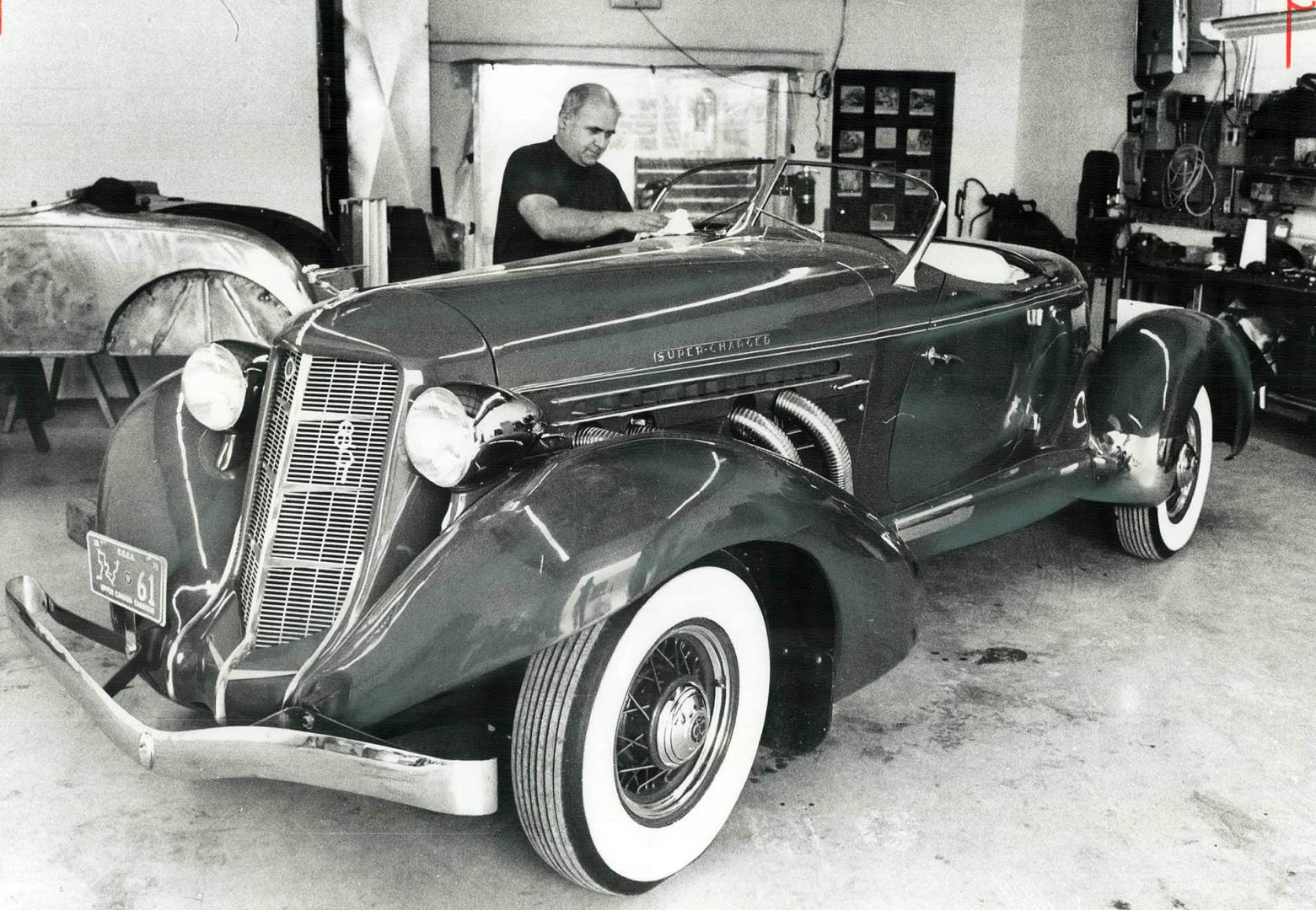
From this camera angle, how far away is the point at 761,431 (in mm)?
2648

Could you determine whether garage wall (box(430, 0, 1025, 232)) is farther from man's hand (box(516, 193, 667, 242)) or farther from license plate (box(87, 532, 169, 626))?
license plate (box(87, 532, 169, 626))

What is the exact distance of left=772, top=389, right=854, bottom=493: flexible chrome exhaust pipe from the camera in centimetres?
275

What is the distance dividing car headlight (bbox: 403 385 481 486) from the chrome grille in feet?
0.39

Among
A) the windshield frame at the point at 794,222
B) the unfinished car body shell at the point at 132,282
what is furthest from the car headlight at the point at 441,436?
the unfinished car body shell at the point at 132,282

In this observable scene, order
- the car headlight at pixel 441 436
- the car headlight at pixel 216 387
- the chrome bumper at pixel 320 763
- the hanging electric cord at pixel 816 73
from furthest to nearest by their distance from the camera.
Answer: the hanging electric cord at pixel 816 73, the car headlight at pixel 216 387, the car headlight at pixel 441 436, the chrome bumper at pixel 320 763

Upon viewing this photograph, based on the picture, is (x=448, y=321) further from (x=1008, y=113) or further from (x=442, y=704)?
(x=1008, y=113)

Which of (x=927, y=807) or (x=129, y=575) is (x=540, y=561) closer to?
(x=129, y=575)

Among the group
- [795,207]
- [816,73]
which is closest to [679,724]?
[795,207]

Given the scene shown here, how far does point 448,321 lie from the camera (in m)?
2.29

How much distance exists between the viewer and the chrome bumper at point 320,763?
5.86 feet

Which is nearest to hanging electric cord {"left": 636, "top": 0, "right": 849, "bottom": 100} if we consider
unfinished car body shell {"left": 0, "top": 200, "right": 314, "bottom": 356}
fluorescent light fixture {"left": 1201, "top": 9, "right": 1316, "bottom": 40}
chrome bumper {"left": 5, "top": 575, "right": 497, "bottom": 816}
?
fluorescent light fixture {"left": 1201, "top": 9, "right": 1316, "bottom": 40}

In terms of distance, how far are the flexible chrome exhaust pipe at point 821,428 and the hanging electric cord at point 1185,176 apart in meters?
5.46

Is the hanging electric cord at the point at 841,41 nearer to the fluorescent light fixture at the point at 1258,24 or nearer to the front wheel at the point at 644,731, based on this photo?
the fluorescent light fixture at the point at 1258,24

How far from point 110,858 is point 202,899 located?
0.86 feet
